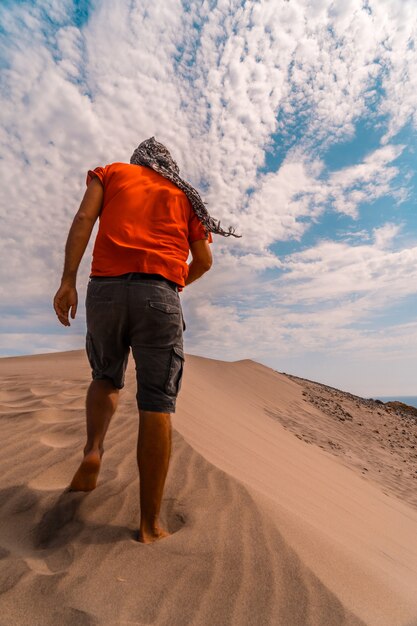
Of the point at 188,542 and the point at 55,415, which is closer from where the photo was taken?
the point at 188,542

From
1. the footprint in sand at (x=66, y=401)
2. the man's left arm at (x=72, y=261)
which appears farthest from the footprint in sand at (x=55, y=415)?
the man's left arm at (x=72, y=261)

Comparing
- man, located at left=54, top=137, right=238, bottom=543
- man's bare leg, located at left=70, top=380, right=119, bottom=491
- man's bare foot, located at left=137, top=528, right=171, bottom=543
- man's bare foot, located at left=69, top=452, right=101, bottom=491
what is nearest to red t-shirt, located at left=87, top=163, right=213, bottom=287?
man, located at left=54, top=137, right=238, bottom=543

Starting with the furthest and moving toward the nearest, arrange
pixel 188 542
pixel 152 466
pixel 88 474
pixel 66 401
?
pixel 66 401, pixel 88 474, pixel 152 466, pixel 188 542

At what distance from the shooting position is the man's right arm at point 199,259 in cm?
248

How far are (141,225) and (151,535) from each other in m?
1.55

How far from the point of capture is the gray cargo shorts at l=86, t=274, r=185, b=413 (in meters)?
2.00

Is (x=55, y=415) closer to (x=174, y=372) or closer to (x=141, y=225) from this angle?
(x=174, y=372)

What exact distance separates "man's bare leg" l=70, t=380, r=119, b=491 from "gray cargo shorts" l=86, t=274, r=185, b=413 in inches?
9.2

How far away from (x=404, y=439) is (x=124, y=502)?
32.3 feet

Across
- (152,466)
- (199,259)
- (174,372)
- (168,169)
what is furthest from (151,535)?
(168,169)

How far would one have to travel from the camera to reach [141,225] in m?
2.17

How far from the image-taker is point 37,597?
1.42m

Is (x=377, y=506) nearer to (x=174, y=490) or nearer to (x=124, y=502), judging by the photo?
(x=174, y=490)

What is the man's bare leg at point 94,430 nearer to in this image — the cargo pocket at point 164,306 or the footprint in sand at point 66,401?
the cargo pocket at point 164,306
